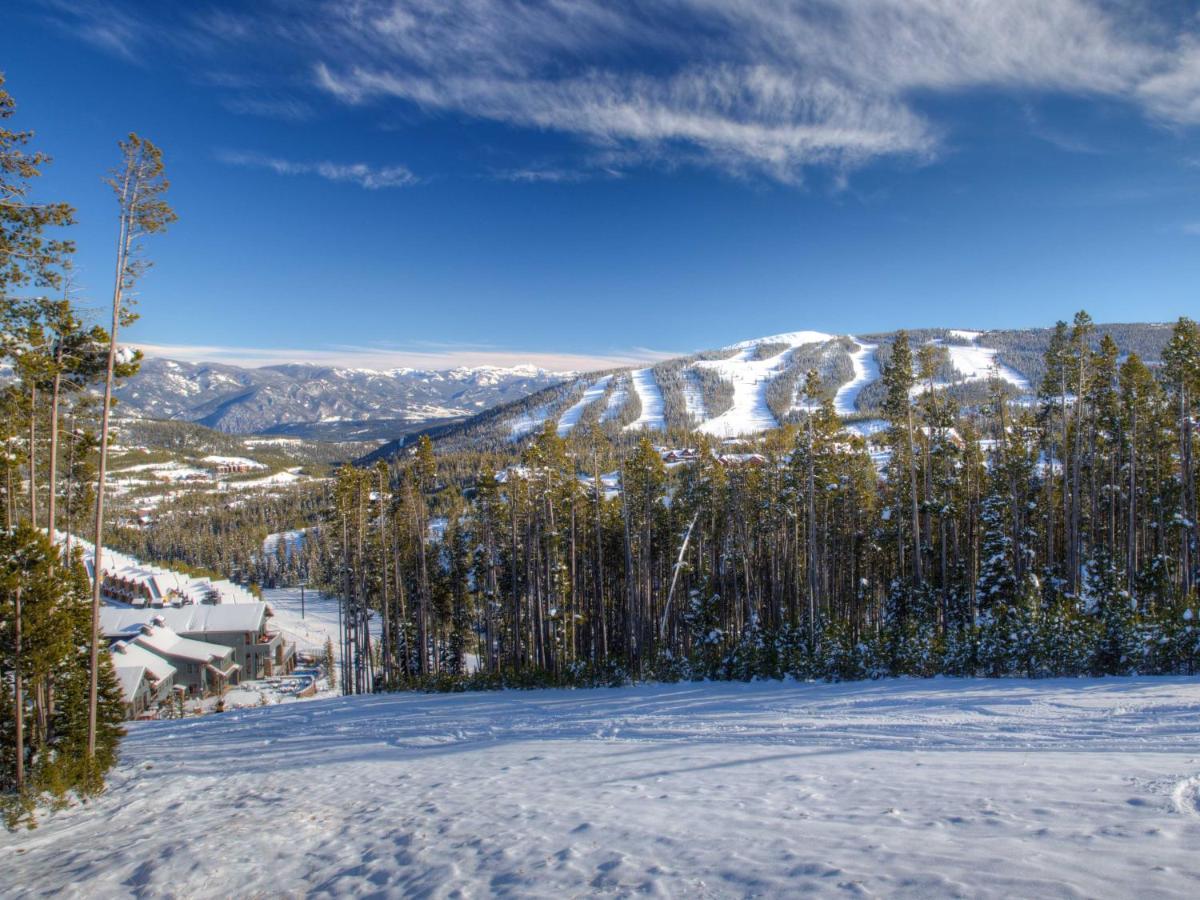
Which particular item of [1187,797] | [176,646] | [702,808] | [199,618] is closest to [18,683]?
[702,808]

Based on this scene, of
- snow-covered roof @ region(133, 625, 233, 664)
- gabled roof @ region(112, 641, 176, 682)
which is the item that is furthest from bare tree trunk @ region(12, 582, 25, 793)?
snow-covered roof @ region(133, 625, 233, 664)

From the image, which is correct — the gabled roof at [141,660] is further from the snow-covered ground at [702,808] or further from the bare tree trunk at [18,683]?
the snow-covered ground at [702,808]

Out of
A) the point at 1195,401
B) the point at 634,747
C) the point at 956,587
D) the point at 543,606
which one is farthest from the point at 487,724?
the point at 1195,401

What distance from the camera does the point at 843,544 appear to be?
32.8 meters

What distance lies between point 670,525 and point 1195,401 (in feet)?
69.4

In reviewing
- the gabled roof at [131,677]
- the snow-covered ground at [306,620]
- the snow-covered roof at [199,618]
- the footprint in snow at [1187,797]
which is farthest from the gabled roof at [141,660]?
the footprint in snow at [1187,797]

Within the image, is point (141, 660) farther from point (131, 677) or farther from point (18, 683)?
point (18, 683)

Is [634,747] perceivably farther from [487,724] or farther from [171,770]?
[171,770]

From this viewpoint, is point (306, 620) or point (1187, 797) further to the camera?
point (306, 620)

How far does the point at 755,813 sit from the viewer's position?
6355 millimetres

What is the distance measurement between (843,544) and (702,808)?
28.8m

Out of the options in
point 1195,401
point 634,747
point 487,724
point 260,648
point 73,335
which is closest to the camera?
point 634,747

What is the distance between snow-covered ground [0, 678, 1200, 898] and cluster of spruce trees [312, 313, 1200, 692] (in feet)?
14.7

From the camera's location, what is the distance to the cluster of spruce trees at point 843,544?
58.1 feet
